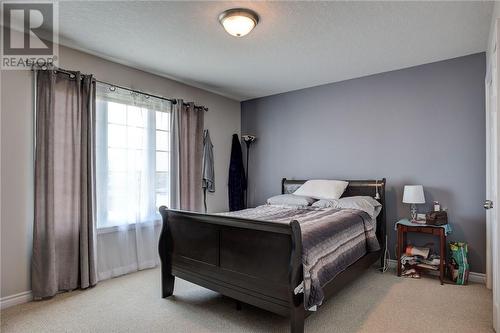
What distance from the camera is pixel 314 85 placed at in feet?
14.4

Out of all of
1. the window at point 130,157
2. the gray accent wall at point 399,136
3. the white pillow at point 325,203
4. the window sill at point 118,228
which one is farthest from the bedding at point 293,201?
the window sill at point 118,228

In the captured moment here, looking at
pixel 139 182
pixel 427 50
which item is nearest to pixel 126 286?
pixel 139 182

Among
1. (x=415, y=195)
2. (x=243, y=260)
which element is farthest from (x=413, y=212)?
(x=243, y=260)

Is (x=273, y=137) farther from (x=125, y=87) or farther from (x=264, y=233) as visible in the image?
(x=264, y=233)

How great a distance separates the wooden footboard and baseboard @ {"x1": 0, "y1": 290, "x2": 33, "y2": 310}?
126 centimetres

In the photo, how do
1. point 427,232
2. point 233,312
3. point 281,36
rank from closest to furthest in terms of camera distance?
1. point 233,312
2. point 281,36
3. point 427,232

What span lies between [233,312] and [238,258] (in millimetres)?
602

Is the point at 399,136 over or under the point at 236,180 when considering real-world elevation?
over

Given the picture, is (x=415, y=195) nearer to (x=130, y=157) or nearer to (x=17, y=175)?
(x=130, y=157)

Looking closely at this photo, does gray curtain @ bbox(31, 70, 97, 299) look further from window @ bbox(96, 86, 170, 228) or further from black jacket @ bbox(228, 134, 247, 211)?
black jacket @ bbox(228, 134, 247, 211)

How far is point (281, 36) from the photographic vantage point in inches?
111

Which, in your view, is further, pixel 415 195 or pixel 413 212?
pixel 413 212

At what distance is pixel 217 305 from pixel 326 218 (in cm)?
133

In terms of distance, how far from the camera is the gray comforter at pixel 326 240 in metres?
2.00
